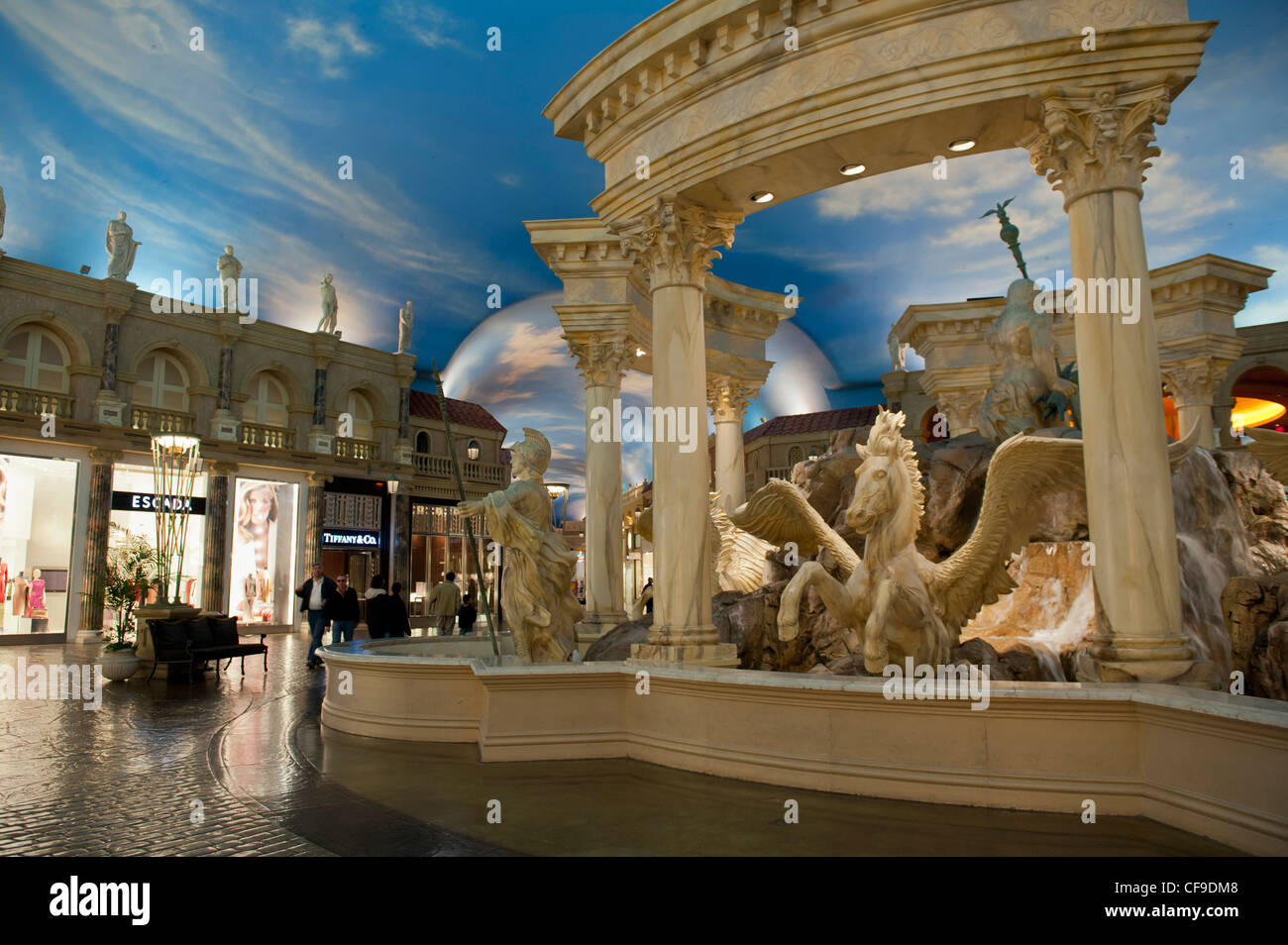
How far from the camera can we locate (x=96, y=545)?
19.6 meters

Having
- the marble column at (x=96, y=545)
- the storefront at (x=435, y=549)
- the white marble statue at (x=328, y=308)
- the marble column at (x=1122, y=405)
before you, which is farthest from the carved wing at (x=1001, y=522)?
the white marble statue at (x=328, y=308)

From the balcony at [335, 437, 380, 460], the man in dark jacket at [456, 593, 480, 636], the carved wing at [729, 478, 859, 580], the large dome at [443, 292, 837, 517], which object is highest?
the large dome at [443, 292, 837, 517]

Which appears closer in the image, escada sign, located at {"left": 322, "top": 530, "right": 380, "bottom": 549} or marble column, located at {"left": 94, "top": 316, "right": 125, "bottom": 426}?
marble column, located at {"left": 94, "top": 316, "right": 125, "bottom": 426}

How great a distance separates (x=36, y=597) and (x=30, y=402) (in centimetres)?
469

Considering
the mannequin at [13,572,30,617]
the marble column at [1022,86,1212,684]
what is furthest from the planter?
the marble column at [1022,86,1212,684]

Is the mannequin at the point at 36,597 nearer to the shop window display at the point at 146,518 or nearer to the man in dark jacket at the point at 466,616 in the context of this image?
the shop window display at the point at 146,518

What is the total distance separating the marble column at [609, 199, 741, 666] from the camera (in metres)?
6.00

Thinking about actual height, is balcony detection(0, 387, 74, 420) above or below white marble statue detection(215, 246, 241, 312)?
below

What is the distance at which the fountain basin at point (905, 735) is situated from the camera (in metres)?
3.52

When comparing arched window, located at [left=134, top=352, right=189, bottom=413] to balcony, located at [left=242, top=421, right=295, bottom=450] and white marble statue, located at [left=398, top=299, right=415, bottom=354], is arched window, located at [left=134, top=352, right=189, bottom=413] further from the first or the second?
white marble statue, located at [left=398, top=299, right=415, bottom=354]

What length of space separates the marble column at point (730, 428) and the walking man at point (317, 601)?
6392 millimetres

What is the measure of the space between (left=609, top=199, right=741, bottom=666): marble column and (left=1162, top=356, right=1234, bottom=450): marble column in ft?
31.5

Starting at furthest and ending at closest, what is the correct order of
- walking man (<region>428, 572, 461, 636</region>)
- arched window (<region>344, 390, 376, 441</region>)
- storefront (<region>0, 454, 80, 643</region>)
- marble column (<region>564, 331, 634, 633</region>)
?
1. arched window (<region>344, 390, 376, 441</region>)
2. storefront (<region>0, 454, 80, 643</region>)
3. walking man (<region>428, 572, 461, 636</region>)
4. marble column (<region>564, 331, 634, 633</region>)
